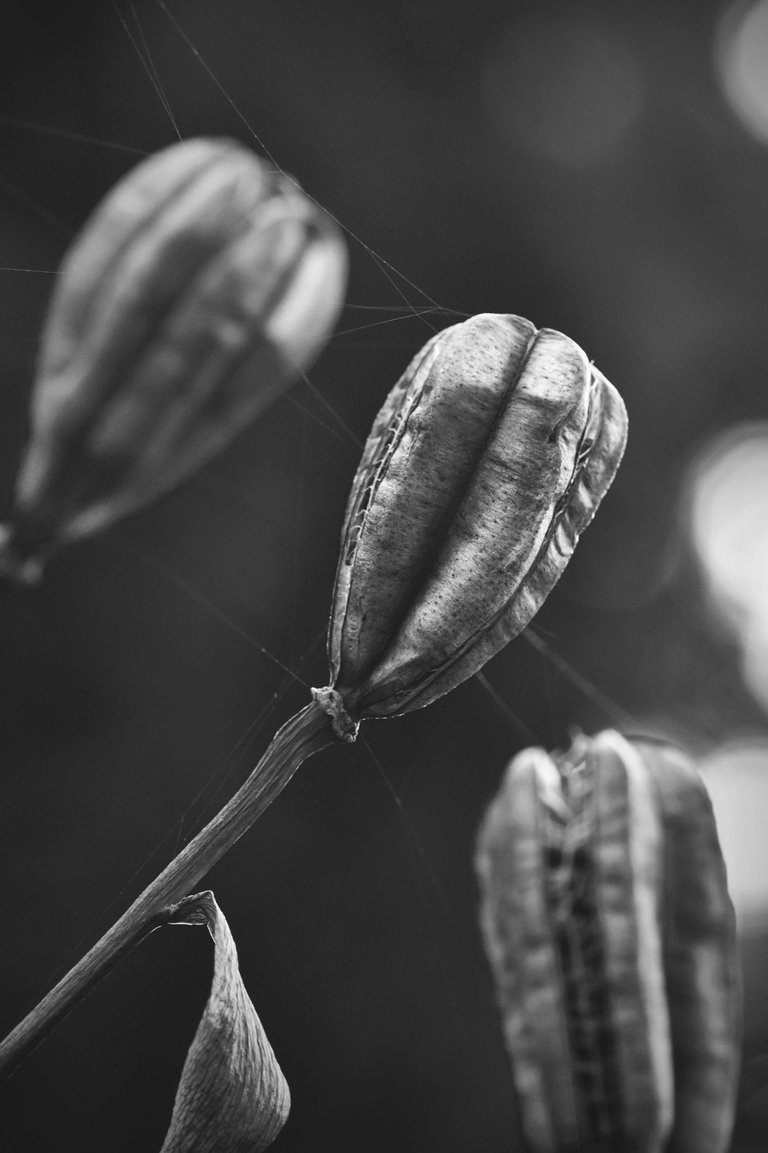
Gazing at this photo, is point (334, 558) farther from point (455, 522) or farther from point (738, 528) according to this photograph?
point (738, 528)

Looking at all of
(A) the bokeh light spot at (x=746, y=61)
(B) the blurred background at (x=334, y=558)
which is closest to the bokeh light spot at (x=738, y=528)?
(B) the blurred background at (x=334, y=558)

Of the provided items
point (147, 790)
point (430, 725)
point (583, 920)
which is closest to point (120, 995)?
point (147, 790)

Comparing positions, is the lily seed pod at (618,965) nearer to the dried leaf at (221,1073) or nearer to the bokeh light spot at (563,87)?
the dried leaf at (221,1073)

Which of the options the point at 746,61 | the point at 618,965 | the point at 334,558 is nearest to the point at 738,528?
the point at 334,558

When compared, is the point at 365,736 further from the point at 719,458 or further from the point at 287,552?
the point at 719,458

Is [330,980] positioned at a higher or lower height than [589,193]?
lower

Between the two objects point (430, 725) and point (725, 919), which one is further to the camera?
point (430, 725)

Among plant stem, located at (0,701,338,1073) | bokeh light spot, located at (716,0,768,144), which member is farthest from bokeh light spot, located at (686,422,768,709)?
plant stem, located at (0,701,338,1073)

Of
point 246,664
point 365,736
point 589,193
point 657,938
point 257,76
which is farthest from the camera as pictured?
point 589,193
